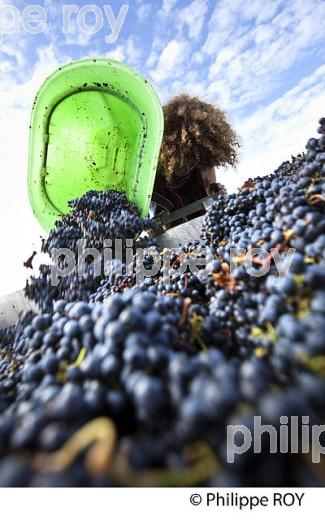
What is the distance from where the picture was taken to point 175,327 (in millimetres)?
757

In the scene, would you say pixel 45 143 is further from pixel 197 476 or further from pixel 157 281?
pixel 197 476

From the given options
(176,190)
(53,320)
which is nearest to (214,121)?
(176,190)

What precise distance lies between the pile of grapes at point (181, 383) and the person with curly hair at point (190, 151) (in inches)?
92.5

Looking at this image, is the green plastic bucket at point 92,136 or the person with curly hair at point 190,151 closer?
the green plastic bucket at point 92,136

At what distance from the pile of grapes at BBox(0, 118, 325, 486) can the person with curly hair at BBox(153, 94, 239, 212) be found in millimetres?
2348

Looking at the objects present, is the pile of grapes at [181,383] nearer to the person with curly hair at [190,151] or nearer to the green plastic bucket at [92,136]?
the green plastic bucket at [92,136]

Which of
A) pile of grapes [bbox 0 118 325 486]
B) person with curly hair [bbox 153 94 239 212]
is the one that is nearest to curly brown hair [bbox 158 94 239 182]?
person with curly hair [bbox 153 94 239 212]

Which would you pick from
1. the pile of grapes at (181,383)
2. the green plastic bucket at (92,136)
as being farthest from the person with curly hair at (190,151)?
the pile of grapes at (181,383)

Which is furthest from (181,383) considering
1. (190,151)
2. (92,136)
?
(190,151)

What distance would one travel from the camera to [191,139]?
10.3 feet

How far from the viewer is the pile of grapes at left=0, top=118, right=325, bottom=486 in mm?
458

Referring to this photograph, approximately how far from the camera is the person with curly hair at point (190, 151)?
3125 mm

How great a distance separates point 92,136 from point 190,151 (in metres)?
1.07

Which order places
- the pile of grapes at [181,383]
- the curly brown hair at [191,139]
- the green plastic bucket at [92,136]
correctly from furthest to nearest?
1. the curly brown hair at [191,139]
2. the green plastic bucket at [92,136]
3. the pile of grapes at [181,383]
